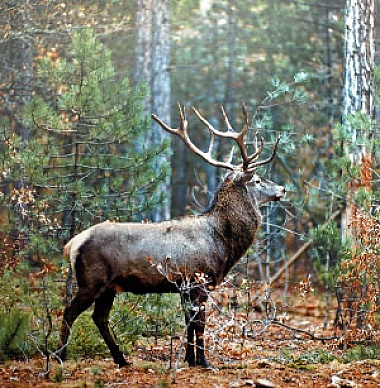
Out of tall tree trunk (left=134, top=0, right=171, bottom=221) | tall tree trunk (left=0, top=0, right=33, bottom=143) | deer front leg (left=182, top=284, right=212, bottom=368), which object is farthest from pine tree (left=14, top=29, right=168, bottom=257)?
tall tree trunk (left=0, top=0, right=33, bottom=143)

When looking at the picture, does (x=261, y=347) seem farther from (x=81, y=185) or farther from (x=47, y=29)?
(x=47, y=29)

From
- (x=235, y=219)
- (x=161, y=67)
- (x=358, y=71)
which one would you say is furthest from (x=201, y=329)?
(x=161, y=67)

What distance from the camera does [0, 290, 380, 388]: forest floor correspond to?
6656 mm

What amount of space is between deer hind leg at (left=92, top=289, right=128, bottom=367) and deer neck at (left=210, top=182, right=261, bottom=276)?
4.42 ft

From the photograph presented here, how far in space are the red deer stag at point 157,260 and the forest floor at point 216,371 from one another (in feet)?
0.98

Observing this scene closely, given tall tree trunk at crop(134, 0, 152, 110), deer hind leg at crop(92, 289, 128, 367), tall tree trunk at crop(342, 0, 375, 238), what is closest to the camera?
deer hind leg at crop(92, 289, 128, 367)

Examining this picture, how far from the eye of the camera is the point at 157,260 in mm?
7484

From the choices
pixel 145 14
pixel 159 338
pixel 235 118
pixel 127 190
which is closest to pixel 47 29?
pixel 145 14

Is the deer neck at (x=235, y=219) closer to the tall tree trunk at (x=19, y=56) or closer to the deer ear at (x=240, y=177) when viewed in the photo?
the deer ear at (x=240, y=177)

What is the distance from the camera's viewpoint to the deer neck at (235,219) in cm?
806

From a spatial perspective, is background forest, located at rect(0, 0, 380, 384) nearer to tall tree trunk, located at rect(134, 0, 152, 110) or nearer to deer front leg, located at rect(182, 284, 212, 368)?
tall tree trunk, located at rect(134, 0, 152, 110)

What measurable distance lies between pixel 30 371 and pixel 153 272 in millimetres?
1554

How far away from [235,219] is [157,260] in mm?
1172

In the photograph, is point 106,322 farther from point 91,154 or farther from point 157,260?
point 91,154
